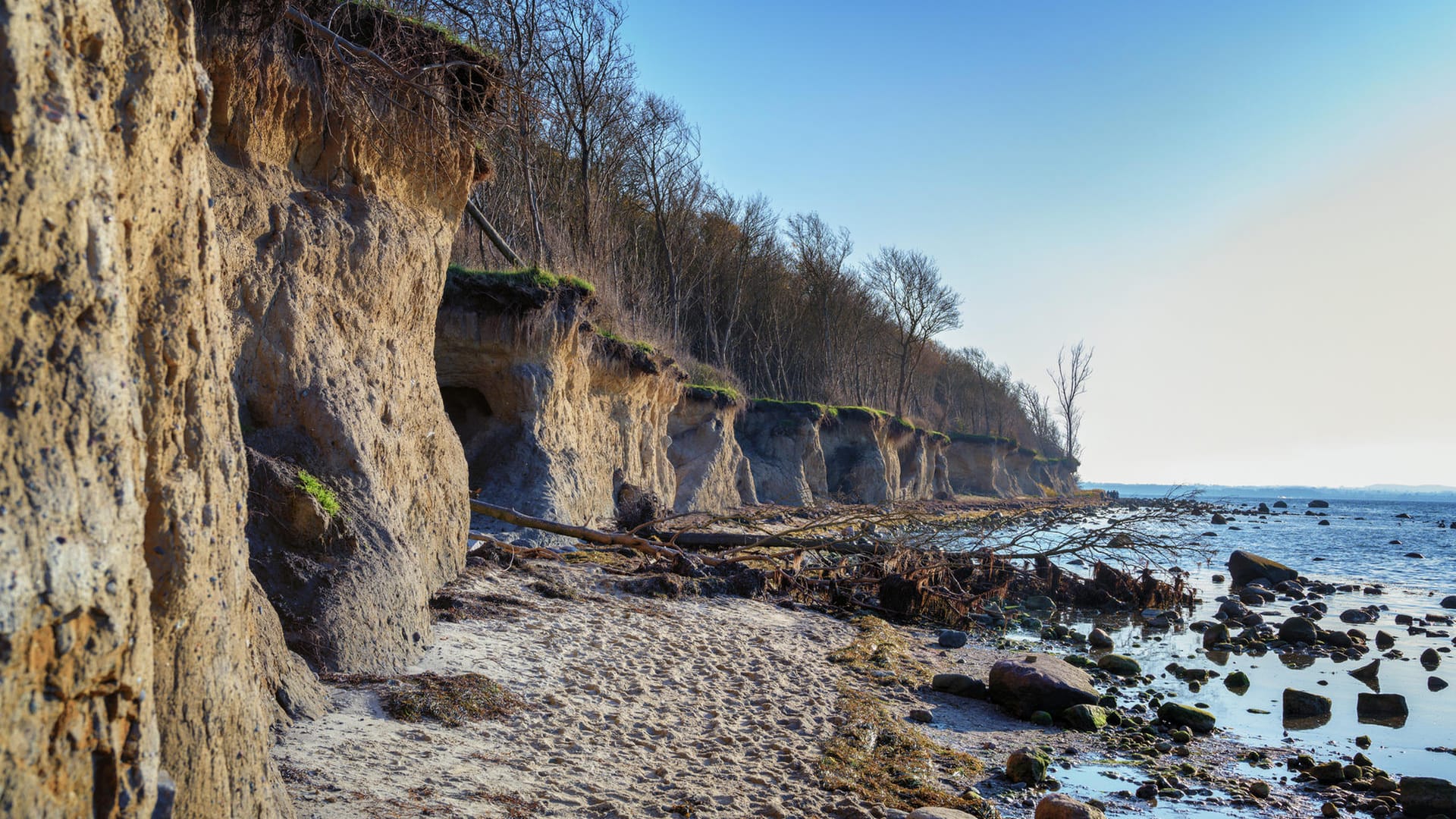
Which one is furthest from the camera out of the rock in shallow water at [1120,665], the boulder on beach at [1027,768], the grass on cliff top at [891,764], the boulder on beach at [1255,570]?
the boulder on beach at [1255,570]

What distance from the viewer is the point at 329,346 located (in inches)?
260

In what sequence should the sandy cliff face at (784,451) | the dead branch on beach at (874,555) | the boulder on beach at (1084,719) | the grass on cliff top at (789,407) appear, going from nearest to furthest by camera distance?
the boulder on beach at (1084,719), the dead branch on beach at (874,555), the sandy cliff face at (784,451), the grass on cliff top at (789,407)

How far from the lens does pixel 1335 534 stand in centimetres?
3950

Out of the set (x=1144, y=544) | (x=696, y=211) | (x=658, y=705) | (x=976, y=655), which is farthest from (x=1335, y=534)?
(x=658, y=705)

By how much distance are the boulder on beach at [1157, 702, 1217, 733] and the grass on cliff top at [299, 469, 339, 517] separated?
7196mm

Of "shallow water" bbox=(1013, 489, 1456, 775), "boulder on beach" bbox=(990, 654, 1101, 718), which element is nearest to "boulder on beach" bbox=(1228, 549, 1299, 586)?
"shallow water" bbox=(1013, 489, 1456, 775)

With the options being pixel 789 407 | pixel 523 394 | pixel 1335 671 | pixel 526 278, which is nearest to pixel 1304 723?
pixel 1335 671

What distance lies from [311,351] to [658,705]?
3.56m

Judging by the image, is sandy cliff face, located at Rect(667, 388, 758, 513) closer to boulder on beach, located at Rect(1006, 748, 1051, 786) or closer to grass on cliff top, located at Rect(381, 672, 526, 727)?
boulder on beach, located at Rect(1006, 748, 1051, 786)

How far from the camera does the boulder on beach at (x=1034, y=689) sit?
7.70 metres

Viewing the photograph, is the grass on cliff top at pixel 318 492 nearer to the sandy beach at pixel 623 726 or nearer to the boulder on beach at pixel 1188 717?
the sandy beach at pixel 623 726

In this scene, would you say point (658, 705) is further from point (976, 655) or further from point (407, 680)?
point (976, 655)

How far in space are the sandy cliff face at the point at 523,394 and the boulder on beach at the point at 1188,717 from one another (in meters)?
8.34

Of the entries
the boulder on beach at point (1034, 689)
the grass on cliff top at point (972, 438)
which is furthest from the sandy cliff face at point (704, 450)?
the grass on cliff top at point (972, 438)
